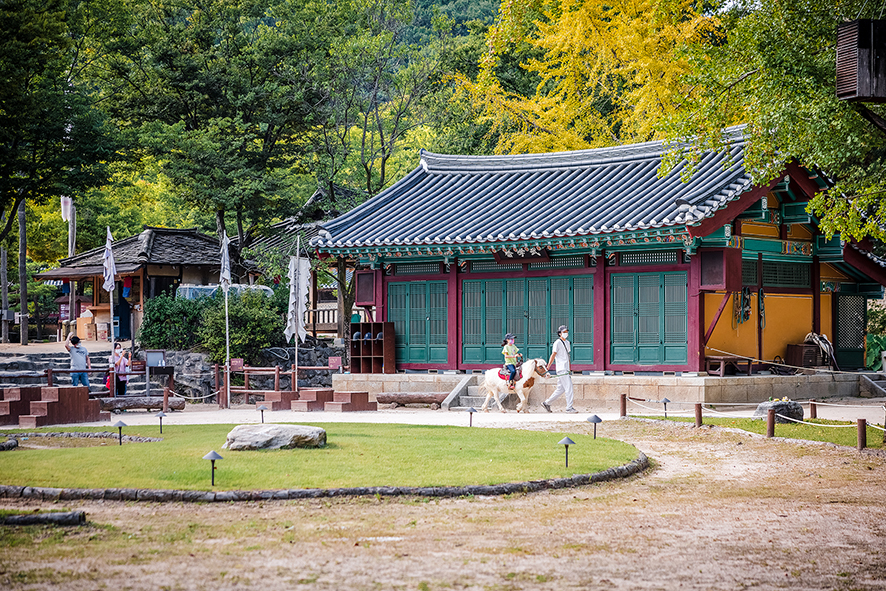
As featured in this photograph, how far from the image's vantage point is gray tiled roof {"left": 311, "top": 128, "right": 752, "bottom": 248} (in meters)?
21.8

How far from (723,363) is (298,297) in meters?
11.9

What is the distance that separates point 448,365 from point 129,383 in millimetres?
10815

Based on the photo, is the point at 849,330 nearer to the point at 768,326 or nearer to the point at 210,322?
the point at 768,326

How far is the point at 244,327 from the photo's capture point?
31906 mm

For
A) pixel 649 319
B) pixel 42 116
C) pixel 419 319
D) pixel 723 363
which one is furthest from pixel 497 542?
pixel 42 116

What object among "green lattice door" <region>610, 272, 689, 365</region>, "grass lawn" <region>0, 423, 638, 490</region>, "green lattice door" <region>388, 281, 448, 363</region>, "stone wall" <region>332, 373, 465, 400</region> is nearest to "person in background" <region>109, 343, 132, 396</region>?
"stone wall" <region>332, 373, 465, 400</region>

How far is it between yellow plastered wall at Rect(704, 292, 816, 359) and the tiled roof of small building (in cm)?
2209

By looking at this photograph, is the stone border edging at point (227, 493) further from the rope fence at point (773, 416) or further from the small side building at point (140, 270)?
the small side building at point (140, 270)

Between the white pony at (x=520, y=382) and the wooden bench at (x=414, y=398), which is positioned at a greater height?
the white pony at (x=520, y=382)

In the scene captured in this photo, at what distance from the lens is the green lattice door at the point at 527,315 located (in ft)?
76.9

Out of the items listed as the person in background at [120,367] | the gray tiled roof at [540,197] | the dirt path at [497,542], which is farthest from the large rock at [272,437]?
the person in background at [120,367]

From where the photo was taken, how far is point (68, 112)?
31047mm

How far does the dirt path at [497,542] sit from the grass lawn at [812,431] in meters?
3.33

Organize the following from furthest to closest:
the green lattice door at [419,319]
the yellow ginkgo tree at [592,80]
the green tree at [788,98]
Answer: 1. the yellow ginkgo tree at [592,80]
2. the green lattice door at [419,319]
3. the green tree at [788,98]
